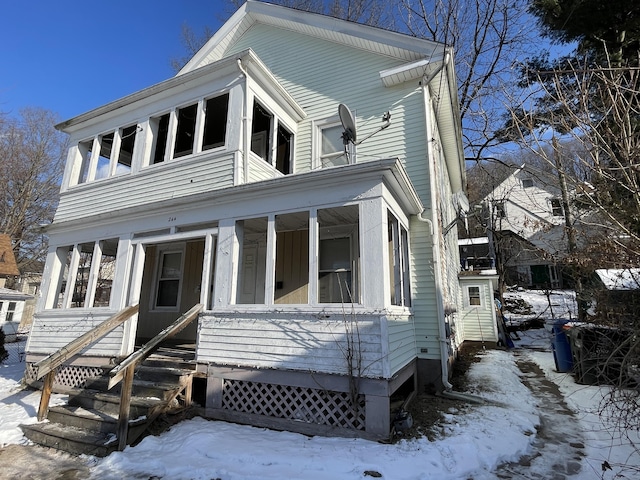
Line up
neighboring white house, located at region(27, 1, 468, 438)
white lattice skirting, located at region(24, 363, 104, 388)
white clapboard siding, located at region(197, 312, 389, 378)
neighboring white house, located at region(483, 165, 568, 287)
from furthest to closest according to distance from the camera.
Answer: neighboring white house, located at region(483, 165, 568, 287) → white lattice skirting, located at region(24, 363, 104, 388) → neighboring white house, located at region(27, 1, 468, 438) → white clapboard siding, located at region(197, 312, 389, 378)

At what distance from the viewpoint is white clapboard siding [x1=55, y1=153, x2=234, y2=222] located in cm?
683

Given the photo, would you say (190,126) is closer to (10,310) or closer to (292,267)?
(292,267)

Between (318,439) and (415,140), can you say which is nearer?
(318,439)

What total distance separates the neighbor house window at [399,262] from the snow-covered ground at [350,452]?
203cm

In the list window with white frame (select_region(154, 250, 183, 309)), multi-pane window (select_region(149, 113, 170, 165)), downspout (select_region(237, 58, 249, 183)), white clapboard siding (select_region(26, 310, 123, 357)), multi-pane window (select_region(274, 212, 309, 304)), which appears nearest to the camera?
white clapboard siding (select_region(26, 310, 123, 357))

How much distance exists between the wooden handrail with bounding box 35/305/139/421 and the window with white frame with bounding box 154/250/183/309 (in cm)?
253

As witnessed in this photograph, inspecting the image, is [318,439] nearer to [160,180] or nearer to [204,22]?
[160,180]

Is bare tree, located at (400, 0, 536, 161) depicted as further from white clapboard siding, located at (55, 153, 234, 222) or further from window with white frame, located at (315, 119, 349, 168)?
white clapboard siding, located at (55, 153, 234, 222)

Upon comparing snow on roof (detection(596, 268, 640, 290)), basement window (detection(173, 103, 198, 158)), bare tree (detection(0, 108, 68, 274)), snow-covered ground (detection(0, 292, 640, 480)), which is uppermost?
bare tree (detection(0, 108, 68, 274))

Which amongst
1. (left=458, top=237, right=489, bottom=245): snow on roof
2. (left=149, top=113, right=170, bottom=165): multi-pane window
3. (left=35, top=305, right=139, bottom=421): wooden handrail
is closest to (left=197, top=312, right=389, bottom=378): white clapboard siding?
(left=35, top=305, right=139, bottom=421): wooden handrail

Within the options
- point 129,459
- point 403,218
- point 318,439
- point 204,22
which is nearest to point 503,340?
point 403,218

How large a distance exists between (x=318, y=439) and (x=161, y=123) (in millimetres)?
8019

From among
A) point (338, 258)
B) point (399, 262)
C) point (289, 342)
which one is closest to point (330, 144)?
point (338, 258)

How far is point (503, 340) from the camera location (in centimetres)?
1290
